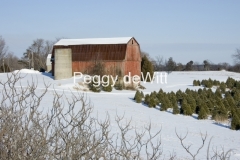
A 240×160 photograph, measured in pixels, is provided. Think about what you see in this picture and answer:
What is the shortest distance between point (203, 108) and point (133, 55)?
640 inches

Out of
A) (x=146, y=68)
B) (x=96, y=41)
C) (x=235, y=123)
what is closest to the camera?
(x=235, y=123)

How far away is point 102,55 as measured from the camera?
32500 millimetres

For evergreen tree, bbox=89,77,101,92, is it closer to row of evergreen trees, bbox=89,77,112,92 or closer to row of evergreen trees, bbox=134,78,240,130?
row of evergreen trees, bbox=89,77,112,92

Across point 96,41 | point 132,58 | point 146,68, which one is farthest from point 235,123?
point 146,68

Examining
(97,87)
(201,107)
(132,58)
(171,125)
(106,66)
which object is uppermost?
(132,58)

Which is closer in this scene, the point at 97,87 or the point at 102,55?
the point at 97,87

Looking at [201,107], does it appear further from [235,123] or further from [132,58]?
[132,58]

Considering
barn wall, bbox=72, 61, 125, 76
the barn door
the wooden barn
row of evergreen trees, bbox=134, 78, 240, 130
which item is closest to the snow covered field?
row of evergreen trees, bbox=134, 78, 240, 130

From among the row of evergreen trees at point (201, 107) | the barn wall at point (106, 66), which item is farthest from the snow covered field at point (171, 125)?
the barn wall at point (106, 66)

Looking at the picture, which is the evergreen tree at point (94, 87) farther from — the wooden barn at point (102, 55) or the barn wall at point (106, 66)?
the barn wall at point (106, 66)

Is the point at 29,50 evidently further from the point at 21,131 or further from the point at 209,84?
the point at 21,131

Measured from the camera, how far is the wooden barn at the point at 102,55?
31594 mm

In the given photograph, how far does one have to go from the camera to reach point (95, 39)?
34406 mm

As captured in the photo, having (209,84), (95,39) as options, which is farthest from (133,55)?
(209,84)
